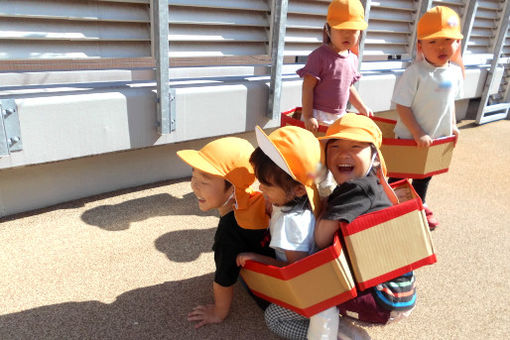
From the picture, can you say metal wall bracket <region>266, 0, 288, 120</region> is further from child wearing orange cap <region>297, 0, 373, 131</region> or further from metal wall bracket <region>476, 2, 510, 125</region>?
metal wall bracket <region>476, 2, 510, 125</region>

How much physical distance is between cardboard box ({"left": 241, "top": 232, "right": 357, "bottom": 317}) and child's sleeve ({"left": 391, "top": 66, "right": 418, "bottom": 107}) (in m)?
1.72

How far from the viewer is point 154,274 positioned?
8.46 ft

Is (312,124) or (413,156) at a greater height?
(312,124)

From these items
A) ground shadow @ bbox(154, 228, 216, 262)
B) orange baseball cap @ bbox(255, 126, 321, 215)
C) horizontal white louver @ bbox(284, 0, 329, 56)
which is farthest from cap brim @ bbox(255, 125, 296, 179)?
horizontal white louver @ bbox(284, 0, 329, 56)

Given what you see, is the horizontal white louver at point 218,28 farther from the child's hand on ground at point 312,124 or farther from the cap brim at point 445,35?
the cap brim at point 445,35

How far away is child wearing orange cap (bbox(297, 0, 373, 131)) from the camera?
3.02 meters

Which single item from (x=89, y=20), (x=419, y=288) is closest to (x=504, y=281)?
(x=419, y=288)

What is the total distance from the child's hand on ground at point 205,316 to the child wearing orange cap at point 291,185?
575 millimetres

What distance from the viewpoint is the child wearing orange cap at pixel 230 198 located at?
6.62ft

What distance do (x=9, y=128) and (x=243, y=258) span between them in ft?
5.96

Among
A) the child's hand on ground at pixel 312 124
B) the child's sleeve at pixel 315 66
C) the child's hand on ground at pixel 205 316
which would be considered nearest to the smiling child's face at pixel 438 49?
the child's sleeve at pixel 315 66

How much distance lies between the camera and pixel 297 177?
1.79 meters

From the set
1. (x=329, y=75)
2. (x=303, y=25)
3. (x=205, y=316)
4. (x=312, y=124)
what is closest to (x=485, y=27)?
(x=303, y=25)

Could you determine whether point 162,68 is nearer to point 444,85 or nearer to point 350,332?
point 444,85
